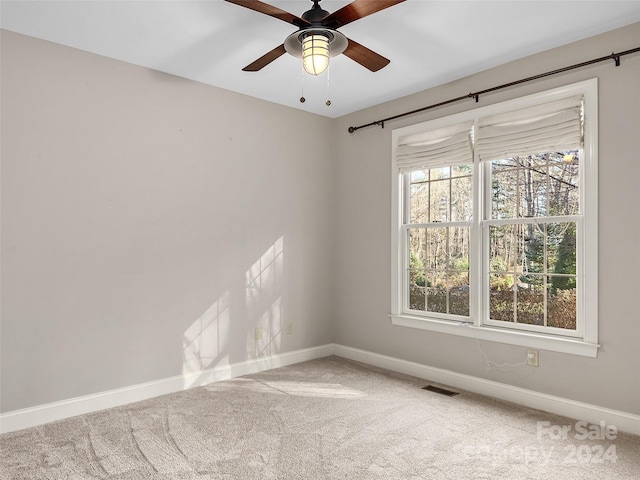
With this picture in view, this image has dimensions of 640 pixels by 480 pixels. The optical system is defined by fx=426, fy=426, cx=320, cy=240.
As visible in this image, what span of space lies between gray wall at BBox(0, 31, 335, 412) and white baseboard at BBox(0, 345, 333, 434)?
0.07m

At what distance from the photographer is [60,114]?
305 centimetres

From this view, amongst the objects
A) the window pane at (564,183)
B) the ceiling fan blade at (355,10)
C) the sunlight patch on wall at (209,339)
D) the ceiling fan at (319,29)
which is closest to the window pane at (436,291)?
the window pane at (564,183)

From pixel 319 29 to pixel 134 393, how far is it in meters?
2.94

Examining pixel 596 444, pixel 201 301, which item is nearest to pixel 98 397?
pixel 201 301

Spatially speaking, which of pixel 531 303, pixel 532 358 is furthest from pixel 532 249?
pixel 532 358

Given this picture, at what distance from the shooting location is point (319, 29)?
232 centimetres

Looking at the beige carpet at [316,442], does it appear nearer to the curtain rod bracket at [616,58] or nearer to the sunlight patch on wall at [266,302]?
the sunlight patch on wall at [266,302]

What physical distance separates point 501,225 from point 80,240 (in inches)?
129

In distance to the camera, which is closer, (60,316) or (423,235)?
(60,316)

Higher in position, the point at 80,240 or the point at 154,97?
the point at 154,97

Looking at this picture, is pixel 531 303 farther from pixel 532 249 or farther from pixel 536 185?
pixel 536 185

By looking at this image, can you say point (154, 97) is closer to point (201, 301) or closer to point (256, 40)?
point (256, 40)

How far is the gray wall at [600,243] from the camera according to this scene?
278 cm

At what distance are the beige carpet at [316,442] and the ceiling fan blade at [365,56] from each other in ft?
7.82
